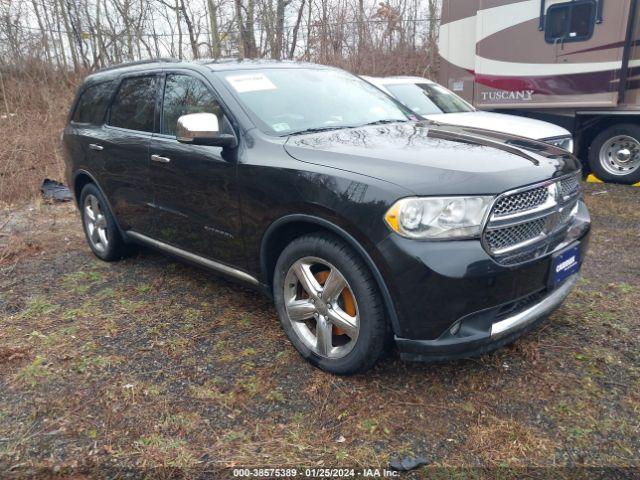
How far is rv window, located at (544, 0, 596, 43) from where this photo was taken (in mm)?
7434

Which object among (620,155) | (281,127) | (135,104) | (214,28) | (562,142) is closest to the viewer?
(281,127)

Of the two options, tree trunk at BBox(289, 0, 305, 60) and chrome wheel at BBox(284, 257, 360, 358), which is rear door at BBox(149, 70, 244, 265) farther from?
tree trunk at BBox(289, 0, 305, 60)

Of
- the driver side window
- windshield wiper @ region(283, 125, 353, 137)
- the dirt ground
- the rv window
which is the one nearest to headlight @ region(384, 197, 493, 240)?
the dirt ground

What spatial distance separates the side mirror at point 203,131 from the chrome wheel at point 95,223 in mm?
2144

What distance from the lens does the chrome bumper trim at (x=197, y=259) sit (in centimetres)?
339

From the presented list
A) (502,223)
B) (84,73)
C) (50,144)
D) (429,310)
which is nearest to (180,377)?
(429,310)

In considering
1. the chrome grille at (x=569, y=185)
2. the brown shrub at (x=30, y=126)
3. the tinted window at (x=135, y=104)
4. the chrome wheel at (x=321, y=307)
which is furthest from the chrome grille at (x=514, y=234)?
the brown shrub at (x=30, y=126)

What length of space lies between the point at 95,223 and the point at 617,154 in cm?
726

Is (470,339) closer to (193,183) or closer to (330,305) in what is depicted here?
(330,305)

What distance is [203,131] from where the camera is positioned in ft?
10.2

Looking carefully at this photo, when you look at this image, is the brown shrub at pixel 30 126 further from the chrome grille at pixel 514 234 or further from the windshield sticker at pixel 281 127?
the chrome grille at pixel 514 234

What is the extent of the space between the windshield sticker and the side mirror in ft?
0.85

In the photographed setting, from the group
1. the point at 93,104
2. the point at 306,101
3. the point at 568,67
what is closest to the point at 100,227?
the point at 93,104

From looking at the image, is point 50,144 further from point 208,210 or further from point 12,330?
point 208,210
